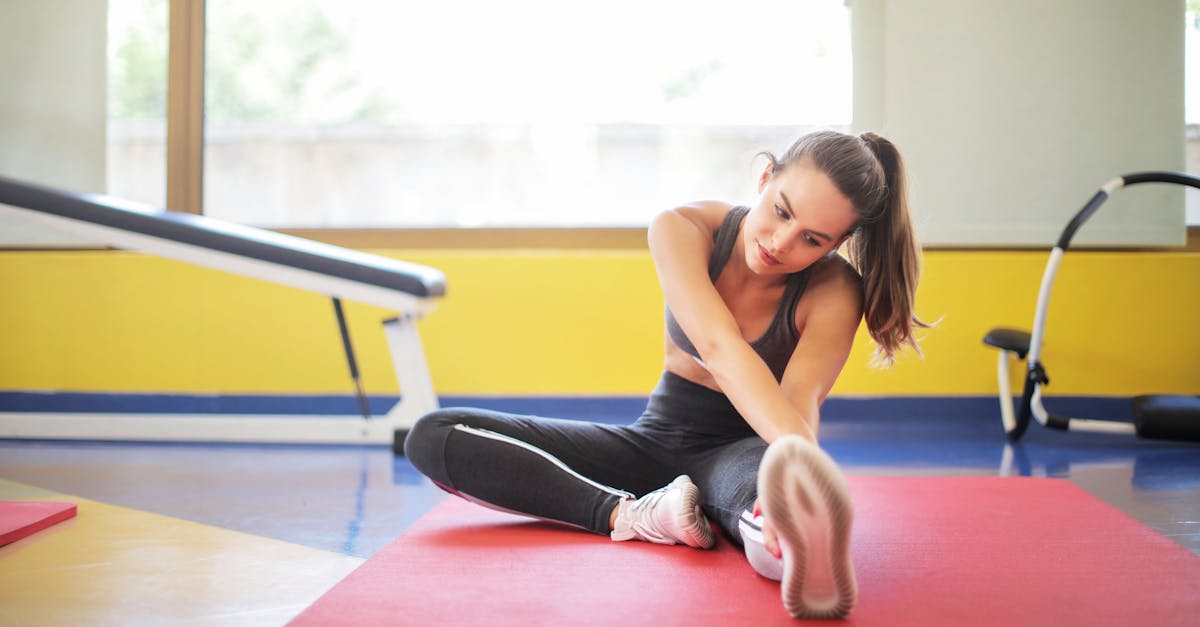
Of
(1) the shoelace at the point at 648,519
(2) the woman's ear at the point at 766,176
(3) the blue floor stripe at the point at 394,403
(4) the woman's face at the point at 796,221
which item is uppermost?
(2) the woman's ear at the point at 766,176

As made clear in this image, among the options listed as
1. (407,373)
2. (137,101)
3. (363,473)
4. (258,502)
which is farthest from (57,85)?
(258,502)

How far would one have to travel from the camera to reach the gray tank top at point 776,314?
1525mm

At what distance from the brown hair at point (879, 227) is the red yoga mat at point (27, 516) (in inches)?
54.1

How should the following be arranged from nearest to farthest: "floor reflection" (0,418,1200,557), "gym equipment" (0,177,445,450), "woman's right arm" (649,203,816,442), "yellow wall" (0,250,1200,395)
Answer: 1. "woman's right arm" (649,203,816,442)
2. "floor reflection" (0,418,1200,557)
3. "gym equipment" (0,177,445,450)
4. "yellow wall" (0,250,1200,395)

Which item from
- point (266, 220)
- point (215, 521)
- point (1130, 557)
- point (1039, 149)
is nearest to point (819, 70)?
point (1039, 149)

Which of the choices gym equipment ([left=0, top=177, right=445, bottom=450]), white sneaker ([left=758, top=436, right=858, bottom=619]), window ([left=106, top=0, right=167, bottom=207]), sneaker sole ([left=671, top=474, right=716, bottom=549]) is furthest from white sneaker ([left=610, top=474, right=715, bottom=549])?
window ([left=106, top=0, right=167, bottom=207])

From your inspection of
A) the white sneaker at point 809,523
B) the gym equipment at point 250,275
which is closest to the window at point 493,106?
the gym equipment at point 250,275

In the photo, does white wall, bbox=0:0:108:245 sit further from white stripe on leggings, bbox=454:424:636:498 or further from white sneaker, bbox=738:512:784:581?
white sneaker, bbox=738:512:784:581

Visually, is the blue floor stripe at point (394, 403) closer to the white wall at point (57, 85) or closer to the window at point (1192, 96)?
the white wall at point (57, 85)

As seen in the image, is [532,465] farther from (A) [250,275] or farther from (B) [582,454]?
(A) [250,275]

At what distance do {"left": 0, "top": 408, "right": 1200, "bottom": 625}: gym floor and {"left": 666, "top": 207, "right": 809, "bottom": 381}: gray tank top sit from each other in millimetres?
719

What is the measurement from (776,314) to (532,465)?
0.47 meters

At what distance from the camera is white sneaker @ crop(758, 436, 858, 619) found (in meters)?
1.01

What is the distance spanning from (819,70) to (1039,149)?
80 cm
